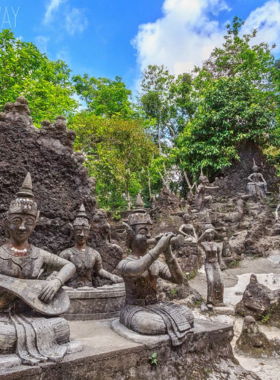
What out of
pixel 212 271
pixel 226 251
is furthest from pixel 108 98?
pixel 212 271

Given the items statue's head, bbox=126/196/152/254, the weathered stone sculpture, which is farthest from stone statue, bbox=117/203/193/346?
the weathered stone sculpture

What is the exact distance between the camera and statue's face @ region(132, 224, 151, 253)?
12.7 feet

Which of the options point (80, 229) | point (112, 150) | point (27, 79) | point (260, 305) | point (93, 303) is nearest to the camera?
point (93, 303)

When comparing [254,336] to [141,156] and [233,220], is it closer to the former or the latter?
[233,220]

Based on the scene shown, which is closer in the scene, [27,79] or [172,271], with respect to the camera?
[172,271]

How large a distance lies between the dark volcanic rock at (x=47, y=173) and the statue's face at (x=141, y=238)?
2.13 meters

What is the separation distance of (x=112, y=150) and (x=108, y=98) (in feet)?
23.5

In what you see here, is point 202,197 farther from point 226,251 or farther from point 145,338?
→ point 145,338

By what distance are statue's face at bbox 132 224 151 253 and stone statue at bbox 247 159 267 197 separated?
1932cm

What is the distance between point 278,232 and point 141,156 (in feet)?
32.6

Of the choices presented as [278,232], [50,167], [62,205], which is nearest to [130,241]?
[62,205]

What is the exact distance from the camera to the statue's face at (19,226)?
330 cm

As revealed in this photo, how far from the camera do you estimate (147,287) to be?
385 centimetres

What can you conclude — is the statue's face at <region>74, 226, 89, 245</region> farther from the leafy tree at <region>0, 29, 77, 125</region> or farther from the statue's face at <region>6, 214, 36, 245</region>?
the leafy tree at <region>0, 29, 77, 125</region>
